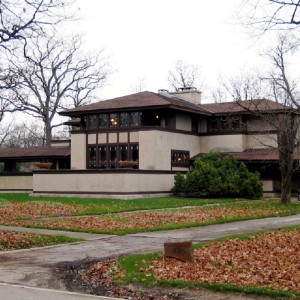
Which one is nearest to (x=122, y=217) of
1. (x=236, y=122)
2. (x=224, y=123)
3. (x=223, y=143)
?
(x=223, y=143)

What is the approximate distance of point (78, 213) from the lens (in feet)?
88.3

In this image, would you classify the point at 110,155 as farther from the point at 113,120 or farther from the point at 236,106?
the point at 236,106

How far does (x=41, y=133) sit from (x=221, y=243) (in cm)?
9331

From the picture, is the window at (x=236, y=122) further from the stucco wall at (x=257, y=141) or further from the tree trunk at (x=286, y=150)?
the tree trunk at (x=286, y=150)

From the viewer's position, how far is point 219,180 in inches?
1535

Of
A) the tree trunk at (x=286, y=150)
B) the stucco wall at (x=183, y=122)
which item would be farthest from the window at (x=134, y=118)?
the tree trunk at (x=286, y=150)

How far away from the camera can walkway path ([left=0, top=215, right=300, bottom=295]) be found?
1188 centimetres

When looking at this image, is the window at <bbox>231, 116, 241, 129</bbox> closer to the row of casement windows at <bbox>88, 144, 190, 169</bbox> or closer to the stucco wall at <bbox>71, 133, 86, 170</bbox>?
the row of casement windows at <bbox>88, 144, 190, 169</bbox>

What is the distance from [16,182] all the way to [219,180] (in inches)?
834

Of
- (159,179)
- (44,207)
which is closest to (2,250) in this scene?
(44,207)

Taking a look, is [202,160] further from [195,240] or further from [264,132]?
[195,240]

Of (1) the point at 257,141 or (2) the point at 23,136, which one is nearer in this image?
(1) the point at 257,141

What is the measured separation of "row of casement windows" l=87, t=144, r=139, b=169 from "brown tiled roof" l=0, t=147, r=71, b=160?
212 inches

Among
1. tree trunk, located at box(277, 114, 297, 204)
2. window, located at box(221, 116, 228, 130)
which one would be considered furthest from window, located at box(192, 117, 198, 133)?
tree trunk, located at box(277, 114, 297, 204)
